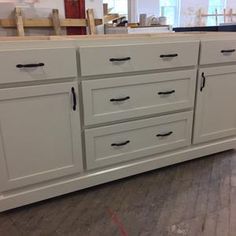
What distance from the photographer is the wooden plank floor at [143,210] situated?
116 centimetres

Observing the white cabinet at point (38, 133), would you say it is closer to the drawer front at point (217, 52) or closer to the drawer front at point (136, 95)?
the drawer front at point (136, 95)

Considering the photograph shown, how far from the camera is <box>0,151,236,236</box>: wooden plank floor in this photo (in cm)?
116

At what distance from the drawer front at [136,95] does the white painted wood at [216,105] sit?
3.9 inches

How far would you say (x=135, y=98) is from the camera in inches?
54.4

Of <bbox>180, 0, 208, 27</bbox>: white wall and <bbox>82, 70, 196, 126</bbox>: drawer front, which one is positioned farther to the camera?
<bbox>180, 0, 208, 27</bbox>: white wall

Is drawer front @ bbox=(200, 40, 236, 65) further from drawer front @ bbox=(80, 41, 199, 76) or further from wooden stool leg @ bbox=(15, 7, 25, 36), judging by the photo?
wooden stool leg @ bbox=(15, 7, 25, 36)

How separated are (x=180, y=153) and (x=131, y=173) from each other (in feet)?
1.18

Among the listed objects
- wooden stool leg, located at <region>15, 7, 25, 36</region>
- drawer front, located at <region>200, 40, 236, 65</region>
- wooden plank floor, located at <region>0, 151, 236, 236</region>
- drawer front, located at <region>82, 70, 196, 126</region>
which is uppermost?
wooden stool leg, located at <region>15, 7, 25, 36</region>

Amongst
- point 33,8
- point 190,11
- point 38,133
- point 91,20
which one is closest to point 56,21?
point 33,8

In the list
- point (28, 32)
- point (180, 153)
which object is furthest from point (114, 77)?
point (28, 32)

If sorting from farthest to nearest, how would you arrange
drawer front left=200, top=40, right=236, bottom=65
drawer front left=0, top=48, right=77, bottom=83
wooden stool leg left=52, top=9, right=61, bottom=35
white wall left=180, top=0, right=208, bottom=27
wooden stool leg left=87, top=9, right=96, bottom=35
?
white wall left=180, top=0, right=208, bottom=27 → wooden stool leg left=87, top=9, right=96, bottom=35 → wooden stool leg left=52, top=9, right=61, bottom=35 → drawer front left=200, top=40, right=236, bottom=65 → drawer front left=0, top=48, right=77, bottom=83

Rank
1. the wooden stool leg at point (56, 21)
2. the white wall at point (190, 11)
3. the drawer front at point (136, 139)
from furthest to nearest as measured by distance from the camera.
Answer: the white wall at point (190, 11), the wooden stool leg at point (56, 21), the drawer front at point (136, 139)

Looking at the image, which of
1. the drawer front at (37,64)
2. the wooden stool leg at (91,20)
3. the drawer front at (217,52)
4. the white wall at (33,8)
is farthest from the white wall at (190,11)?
the drawer front at (37,64)

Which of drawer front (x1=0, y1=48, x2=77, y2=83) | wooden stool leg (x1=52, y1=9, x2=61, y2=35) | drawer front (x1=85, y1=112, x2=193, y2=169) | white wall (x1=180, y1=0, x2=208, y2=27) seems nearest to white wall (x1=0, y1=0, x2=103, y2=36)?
wooden stool leg (x1=52, y1=9, x2=61, y2=35)
